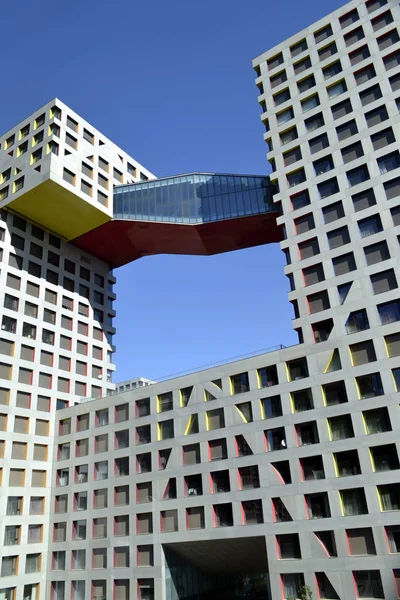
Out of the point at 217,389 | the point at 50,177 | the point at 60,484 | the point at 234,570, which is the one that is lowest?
the point at 234,570

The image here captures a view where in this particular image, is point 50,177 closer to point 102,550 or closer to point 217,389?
point 217,389

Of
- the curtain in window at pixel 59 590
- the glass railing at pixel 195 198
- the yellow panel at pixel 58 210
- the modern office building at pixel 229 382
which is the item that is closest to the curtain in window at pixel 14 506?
the modern office building at pixel 229 382

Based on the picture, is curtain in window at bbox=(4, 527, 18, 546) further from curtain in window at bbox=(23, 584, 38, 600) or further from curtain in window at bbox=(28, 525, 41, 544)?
curtain in window at bbox=(23, 584, 38, 600)

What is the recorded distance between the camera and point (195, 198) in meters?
56.2

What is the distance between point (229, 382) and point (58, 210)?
2677 centimetres

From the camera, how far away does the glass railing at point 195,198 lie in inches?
2112

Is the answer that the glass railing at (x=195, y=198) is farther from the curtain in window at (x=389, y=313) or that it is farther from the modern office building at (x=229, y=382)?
the curtain in window at (x=389, y=313)

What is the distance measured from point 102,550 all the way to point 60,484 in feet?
27.4

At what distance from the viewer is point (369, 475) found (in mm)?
35844

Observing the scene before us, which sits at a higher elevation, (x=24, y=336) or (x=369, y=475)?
(x=24, y=336)

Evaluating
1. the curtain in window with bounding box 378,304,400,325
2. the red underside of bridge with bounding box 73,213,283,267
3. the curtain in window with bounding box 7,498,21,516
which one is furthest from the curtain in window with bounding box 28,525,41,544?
the curtain in window with bounding box 378,304,400,325

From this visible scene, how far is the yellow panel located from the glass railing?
128 inches

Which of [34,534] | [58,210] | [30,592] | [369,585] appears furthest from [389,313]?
[30,592]

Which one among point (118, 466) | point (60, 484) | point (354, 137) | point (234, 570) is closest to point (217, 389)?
point (118, 466)
